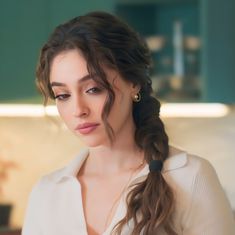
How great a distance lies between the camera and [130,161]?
46.1 inches

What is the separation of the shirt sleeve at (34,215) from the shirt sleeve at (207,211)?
12.0 inches

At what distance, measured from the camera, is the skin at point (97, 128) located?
1052 millimetres

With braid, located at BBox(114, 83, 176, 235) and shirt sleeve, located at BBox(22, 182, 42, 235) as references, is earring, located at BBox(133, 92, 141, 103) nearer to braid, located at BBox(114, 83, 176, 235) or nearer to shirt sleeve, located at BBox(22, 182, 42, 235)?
braid, located at BBox(114, 83, 176, 235)

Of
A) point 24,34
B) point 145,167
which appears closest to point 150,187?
point 145,167

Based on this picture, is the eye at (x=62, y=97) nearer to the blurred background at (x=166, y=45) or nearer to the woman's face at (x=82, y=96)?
the woman's face at (x=82, y=96)

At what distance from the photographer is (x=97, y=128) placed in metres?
1.07

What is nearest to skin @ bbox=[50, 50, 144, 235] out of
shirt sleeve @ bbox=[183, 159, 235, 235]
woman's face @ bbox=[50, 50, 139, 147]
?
woman's face @ bbox=[50, 50, 139, 147]

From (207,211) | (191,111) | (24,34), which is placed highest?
(24,34)

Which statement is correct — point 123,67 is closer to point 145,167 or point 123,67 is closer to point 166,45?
point 145,167

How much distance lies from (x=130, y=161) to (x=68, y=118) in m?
0.17

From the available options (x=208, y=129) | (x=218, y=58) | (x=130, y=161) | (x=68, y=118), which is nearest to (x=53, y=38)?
(x=68, y=118)

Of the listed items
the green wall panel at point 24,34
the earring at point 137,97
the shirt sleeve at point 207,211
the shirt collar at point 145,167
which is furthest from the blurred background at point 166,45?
the shirt sleeve at point 207,211

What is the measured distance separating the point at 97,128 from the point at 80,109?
49 millimetres

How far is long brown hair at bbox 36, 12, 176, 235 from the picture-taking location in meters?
1.04
